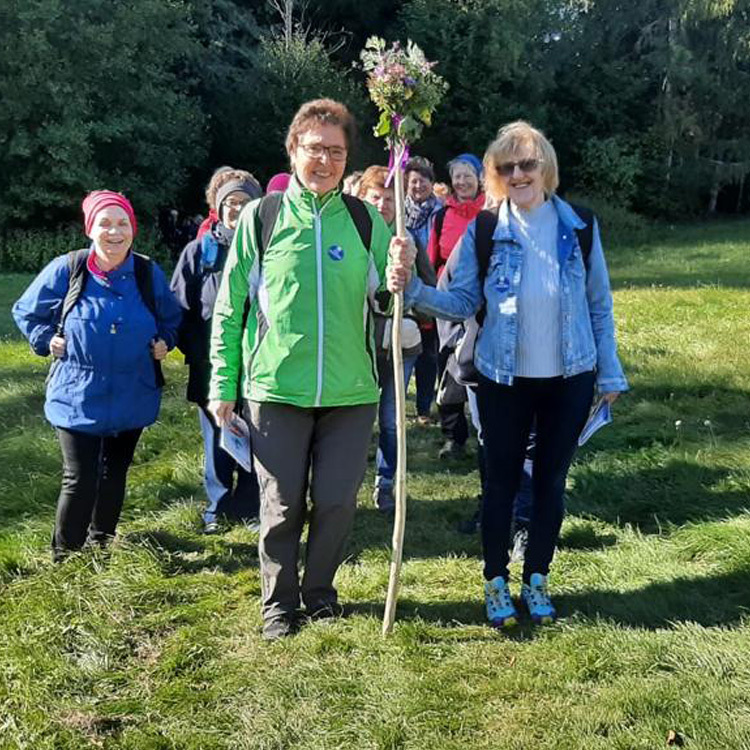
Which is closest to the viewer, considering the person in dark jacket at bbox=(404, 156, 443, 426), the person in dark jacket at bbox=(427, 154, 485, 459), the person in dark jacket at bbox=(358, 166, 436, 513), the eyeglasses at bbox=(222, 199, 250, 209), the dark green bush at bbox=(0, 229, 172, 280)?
the eyeglasses at bbox=(222, 199, 250, 209)

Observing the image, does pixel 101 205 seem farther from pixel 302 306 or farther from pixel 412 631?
pixel 412 631

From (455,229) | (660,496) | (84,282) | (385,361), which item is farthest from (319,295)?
(455,229)

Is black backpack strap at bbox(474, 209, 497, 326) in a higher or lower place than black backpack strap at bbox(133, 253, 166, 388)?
higher

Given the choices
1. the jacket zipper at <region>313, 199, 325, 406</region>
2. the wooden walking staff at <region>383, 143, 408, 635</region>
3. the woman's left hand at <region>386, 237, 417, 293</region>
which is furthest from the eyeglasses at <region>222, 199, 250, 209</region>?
the woman's left hand at <region>386, 237, 417, 293</region>

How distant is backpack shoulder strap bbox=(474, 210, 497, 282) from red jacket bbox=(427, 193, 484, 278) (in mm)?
2731

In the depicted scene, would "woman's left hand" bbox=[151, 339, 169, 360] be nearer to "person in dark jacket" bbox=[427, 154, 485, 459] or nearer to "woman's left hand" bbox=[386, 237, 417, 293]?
"woman's left hand" bbox=[386, 237, 417, 293]

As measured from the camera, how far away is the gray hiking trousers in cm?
387

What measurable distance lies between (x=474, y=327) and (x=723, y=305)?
8608 mm

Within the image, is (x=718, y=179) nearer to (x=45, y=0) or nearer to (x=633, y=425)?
(x=45, y=0)

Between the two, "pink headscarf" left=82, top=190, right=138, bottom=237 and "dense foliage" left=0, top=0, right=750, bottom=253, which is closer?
"pink headscarf" left=82, top=190, right=138, bottom=237

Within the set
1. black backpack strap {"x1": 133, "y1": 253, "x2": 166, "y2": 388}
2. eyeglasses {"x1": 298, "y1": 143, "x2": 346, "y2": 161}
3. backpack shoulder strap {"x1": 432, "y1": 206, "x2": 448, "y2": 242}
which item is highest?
eyeglasses {"x1": 298, "y1": 143, "x2": 346, "y2": 161}

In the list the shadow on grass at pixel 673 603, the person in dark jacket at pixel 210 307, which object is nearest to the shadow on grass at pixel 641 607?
the shadow on grass at pixel 673 603

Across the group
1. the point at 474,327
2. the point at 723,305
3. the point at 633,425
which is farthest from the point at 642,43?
the point at 474,327

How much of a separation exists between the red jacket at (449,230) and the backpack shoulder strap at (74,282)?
9.56 feet
